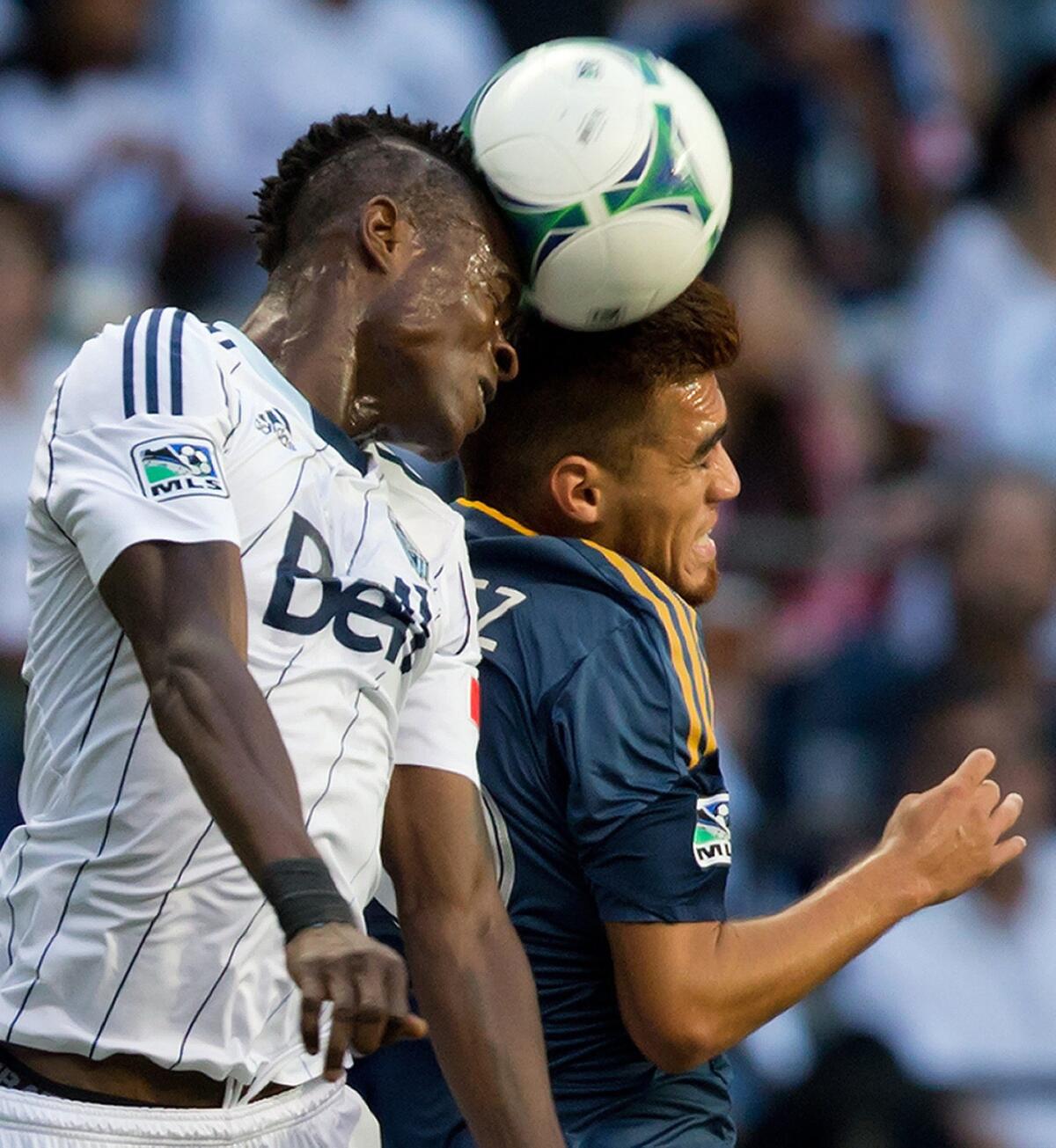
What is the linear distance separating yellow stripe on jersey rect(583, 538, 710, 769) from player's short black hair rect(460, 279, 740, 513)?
0.25 meters

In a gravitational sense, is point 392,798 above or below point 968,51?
below

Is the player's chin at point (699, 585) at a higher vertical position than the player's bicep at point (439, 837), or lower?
higher

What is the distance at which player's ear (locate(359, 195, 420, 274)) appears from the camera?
298 centimetres

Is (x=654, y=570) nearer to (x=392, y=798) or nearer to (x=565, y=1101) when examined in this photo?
(x=392, y=798)

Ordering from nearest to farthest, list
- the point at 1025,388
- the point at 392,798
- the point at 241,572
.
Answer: the point at 241,572, the point at 392,798, the point at 1025,388

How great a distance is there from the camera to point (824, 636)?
696 centimetres

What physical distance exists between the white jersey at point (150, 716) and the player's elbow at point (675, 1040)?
0.44 metres

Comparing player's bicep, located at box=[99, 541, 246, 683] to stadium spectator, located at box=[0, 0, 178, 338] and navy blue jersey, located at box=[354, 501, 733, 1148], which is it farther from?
stadium spectator, located at box=[0, 0, 178, 338]

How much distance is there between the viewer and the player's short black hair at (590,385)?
3244mm

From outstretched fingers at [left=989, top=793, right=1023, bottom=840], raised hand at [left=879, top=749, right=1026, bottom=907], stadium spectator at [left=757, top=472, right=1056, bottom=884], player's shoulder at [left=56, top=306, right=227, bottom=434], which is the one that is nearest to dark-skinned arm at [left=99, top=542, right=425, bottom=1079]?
player's shoulder at [left=56, top=306, right=227, bottom=434]

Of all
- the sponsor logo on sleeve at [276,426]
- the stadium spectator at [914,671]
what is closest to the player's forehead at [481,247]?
the sponsor logo on sleeve at [276,426]

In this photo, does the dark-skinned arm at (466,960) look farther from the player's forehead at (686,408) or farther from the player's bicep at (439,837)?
the player's forehead at (686,408)

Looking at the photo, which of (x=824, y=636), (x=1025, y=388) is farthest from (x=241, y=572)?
(x=1025, y=388)

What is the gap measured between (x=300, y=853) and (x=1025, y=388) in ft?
19.1
